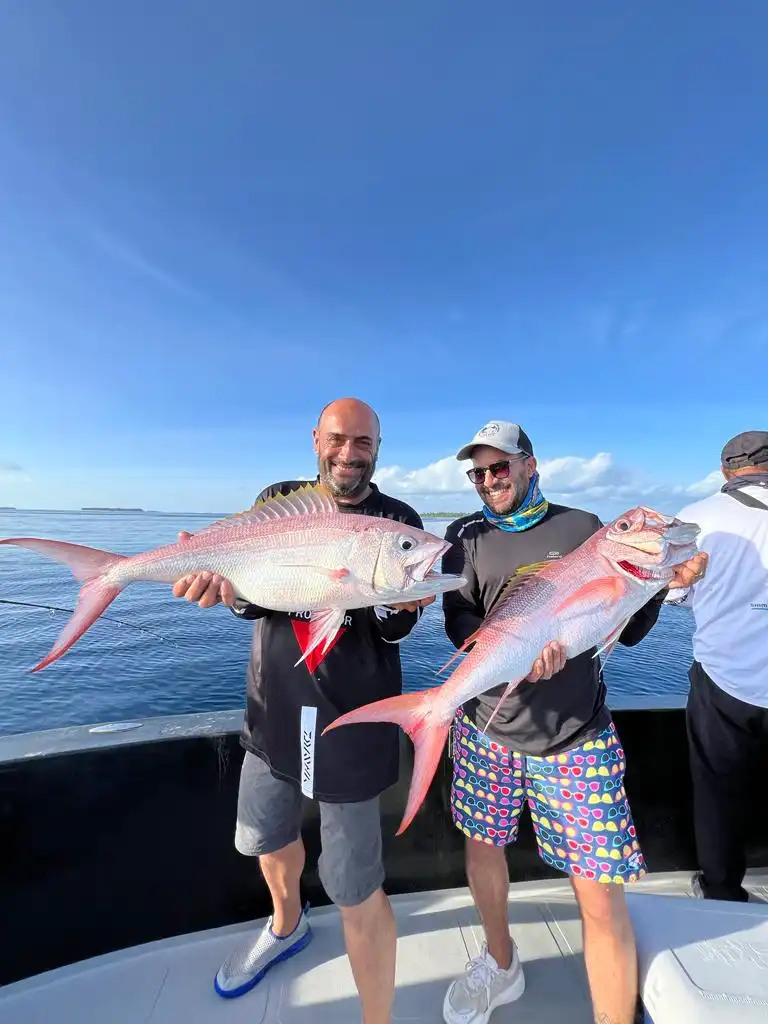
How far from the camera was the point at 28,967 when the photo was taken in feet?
8.39

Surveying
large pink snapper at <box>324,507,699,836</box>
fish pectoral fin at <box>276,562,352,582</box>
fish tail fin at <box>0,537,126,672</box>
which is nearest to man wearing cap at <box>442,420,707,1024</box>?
large pink snapper at <box>324,507,699,836</box>

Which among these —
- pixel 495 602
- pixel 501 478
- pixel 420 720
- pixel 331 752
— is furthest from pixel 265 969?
pixel 501 478

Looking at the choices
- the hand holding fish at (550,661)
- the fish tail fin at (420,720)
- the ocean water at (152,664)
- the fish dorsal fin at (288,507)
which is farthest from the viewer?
the ocean water at (152,664)

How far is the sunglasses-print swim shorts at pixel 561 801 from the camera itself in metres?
2.14

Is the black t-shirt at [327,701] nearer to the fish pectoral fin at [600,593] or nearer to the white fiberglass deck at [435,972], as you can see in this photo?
the fish pectoral fin at [600,593]

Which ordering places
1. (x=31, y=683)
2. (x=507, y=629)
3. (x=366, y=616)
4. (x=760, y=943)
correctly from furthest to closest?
(x=31, y=683) → (x=366, y=616) → (x=507, y=629) → (x=760, y=943)

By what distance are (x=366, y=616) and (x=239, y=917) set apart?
2183mm

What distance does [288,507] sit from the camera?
2.60m

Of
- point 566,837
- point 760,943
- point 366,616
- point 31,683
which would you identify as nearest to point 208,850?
point 366,616

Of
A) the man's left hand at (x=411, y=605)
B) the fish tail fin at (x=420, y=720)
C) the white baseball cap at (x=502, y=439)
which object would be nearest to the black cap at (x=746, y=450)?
the white baseball cap at (x=502, y=439)

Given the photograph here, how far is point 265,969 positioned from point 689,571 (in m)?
2.99

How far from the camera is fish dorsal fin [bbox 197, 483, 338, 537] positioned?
252 cm

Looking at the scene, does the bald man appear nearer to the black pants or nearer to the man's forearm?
the man's forearm

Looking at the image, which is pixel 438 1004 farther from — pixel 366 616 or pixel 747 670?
pixel 747 670
